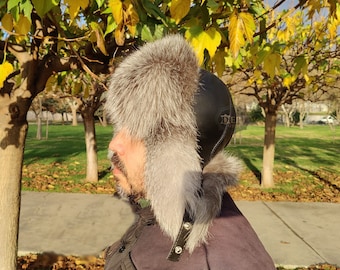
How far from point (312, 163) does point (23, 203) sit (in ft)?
30.9

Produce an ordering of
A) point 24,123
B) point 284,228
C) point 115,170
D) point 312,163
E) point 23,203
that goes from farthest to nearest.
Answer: point 312,163 → point 23,203 → point 284,228 → point 24,123 → point 115,170

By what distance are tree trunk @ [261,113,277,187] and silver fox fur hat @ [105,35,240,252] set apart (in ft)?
23.2

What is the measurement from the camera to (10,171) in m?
3.01

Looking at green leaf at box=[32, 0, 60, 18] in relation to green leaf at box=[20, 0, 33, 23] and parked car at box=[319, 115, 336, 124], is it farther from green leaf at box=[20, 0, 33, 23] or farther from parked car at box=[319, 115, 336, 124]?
parked car at box=[319, 115, 336, 124]

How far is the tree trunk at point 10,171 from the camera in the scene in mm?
2916

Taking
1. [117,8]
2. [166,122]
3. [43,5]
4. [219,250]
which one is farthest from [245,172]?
[219,250]

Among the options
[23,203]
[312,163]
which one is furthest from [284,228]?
[312,163]

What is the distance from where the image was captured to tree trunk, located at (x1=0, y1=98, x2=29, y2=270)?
9.57 feet

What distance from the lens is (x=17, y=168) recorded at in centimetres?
305

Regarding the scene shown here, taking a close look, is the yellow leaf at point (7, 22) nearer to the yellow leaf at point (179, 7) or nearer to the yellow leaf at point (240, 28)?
the yellow leaf at point (179, 7)

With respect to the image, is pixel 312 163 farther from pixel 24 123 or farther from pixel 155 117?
pixel 155 117

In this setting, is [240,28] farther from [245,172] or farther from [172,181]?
[245,172]

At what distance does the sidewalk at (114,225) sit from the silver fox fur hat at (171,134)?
11.9ft

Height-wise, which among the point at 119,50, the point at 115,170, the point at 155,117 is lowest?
the point at 115,170
